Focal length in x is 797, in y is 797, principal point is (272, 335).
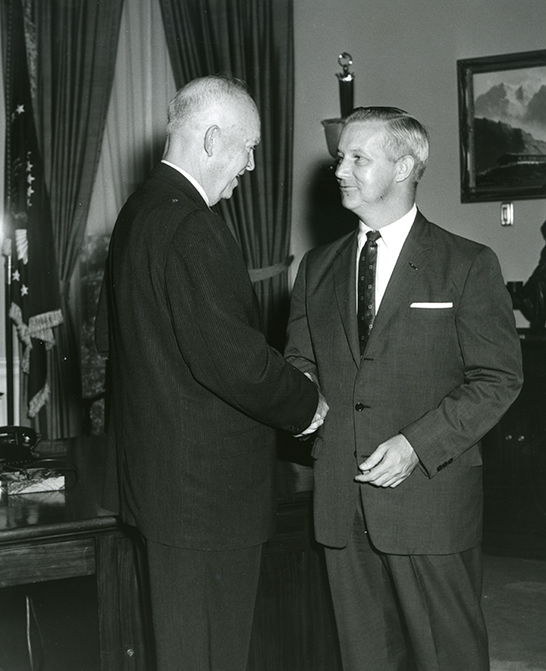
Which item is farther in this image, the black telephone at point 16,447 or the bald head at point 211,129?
the black telephone at point 16,447

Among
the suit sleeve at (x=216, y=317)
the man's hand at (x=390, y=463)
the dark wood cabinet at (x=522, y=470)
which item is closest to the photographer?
the suit sleeve at (x=216, y=317)

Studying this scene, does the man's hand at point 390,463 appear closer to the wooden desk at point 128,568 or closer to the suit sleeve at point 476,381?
the suit sleeve at point 476,381

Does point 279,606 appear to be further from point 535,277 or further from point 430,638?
point 535,277

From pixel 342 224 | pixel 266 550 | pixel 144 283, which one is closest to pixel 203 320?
pixel 144 283

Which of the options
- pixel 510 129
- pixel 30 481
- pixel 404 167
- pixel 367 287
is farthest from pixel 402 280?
pixel 510 129

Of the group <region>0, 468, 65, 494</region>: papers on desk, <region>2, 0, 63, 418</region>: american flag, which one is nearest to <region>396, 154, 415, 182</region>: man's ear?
<region>0, 468, 65, 494</region>: papers on desk

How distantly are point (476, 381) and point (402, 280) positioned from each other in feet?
1.14

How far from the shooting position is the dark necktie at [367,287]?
2322 mm

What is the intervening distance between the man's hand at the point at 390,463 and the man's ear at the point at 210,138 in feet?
3.02

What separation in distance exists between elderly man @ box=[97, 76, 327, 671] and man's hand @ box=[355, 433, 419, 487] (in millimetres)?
234

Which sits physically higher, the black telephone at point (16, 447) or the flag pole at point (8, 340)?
the flag pole at point (8, 340)

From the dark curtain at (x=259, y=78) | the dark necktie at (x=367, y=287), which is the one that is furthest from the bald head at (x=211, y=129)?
the dark curtain at (x=259, y=78)

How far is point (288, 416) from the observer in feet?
6.86

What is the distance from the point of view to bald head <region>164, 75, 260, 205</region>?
81.0 inches
